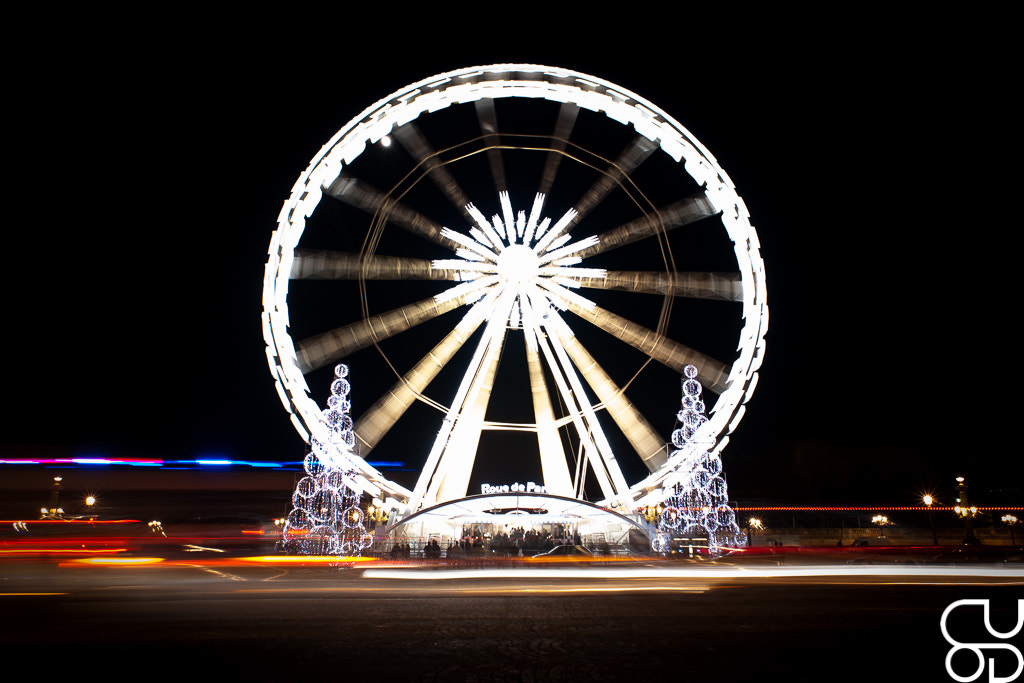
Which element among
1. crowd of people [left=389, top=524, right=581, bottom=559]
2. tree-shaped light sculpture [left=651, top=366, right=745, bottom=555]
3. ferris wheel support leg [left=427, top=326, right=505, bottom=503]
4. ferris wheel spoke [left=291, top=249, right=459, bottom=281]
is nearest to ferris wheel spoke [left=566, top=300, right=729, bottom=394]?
tree-shaped light sculpture [left=651, top=366, right=745, bottom=555]

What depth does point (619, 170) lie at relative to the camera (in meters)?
19.0

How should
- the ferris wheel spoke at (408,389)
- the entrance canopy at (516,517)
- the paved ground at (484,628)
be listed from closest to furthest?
the paved ground at (484,628) → the ferris wheel spoke at (408,389) → the entrance canopy at (516,517)

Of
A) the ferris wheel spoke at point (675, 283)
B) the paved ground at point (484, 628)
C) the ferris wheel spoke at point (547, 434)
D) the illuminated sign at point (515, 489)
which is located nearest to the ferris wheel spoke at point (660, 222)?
the ferris wheel spoke at point (675, 283)

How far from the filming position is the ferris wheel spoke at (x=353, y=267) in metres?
18.0

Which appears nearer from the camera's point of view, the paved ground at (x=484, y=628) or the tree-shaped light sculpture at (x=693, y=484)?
the paved ground at (x=484, y=628)

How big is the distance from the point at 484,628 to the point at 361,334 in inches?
500

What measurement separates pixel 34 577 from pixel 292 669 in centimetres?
937

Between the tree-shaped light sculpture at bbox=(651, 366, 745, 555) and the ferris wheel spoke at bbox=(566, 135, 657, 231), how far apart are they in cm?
533

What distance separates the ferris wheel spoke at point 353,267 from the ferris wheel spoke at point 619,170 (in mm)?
4504

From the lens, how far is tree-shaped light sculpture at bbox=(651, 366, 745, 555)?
59.2 feet

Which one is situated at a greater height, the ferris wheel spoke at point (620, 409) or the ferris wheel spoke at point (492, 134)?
the ferris wheel spoke at point (492, 134)

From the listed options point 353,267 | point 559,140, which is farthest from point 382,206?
point 559,140

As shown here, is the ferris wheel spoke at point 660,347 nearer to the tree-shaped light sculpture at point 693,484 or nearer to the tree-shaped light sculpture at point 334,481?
the tree-shaped light sculpture at point 693,484

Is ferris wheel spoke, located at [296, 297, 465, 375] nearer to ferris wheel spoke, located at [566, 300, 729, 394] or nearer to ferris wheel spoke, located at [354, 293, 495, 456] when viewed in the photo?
ferris wheel spoke, located at [354, 293, 495, 456]
